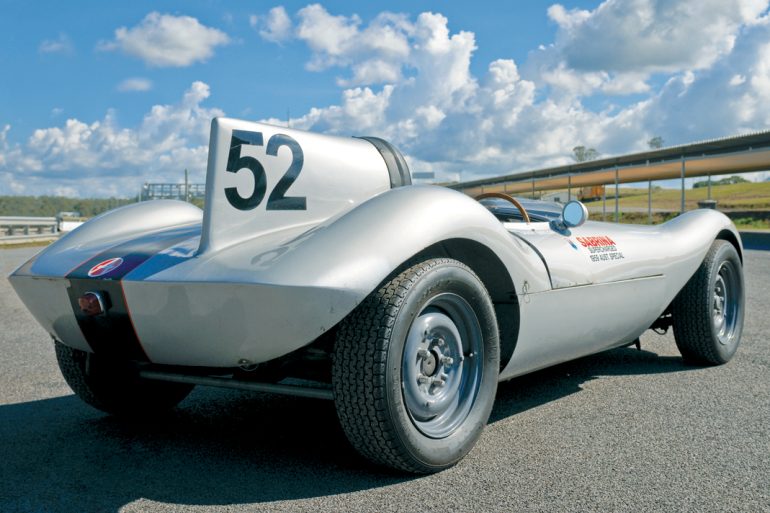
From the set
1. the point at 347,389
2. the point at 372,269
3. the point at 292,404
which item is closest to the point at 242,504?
the point at 347,389

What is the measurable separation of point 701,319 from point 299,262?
329 centimetres

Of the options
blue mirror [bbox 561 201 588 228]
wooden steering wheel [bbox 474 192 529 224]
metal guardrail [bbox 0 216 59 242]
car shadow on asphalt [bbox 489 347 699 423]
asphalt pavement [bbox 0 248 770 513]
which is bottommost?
car shadow on asphalt [bbox 489 347 699 423]

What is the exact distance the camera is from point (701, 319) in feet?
15.5

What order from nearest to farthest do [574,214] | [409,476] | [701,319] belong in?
[409,476], [574,214], [701,319]

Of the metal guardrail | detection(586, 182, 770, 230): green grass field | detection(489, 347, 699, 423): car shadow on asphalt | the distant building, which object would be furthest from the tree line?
detection(489, 347, 699, 423): car shadow on asphalt

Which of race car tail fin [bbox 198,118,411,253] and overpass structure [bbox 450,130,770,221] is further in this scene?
overpass structure [bbox 450,130,770,221]

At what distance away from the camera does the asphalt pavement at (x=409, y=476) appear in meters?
2.49

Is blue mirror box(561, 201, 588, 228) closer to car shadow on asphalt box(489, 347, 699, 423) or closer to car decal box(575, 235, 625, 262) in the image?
car decal box(575, 235, 625, 262)

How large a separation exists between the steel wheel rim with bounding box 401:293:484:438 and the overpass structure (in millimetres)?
16393

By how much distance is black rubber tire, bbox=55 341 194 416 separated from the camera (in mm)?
3480

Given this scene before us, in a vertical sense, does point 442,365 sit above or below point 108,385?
above

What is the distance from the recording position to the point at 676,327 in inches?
191

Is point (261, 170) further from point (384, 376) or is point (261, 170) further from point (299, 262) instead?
point (384, 376)

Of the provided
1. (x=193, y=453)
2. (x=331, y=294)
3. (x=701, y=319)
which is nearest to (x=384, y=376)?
(x=331, y=294)
